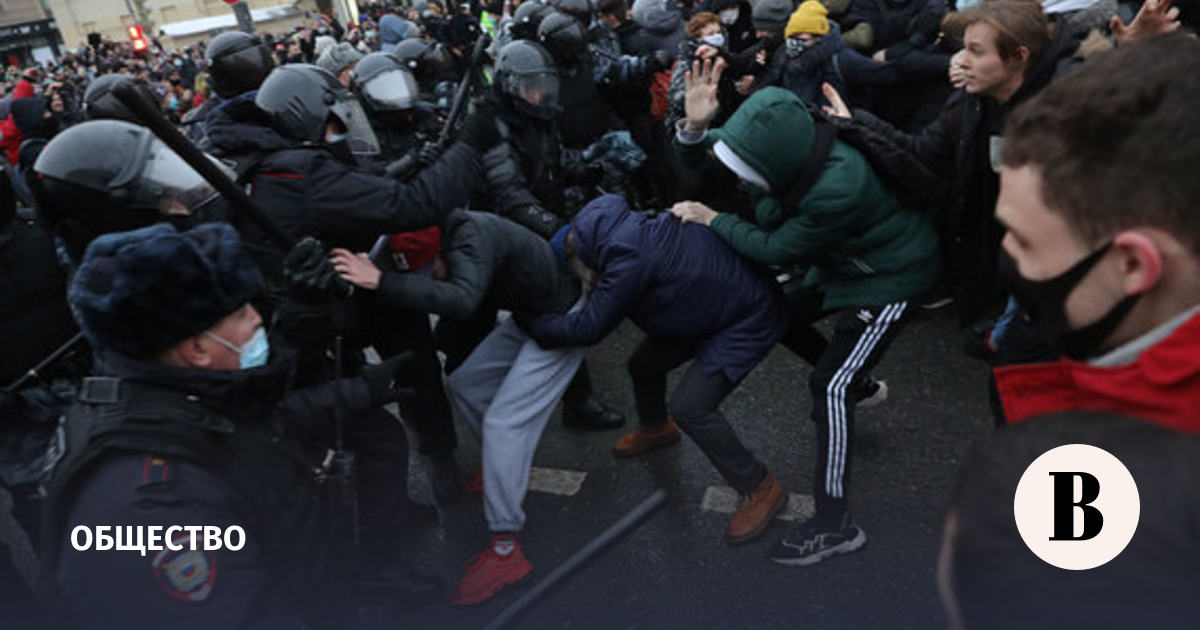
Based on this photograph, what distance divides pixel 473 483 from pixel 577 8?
379 centimetres

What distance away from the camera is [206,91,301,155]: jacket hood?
247 centimetres

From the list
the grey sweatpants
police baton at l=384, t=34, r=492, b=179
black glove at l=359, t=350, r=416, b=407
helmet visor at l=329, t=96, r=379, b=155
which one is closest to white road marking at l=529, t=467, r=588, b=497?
the grey sweatpants

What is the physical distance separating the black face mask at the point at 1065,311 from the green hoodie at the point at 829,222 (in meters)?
1.26

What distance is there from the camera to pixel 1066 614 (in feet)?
2.53

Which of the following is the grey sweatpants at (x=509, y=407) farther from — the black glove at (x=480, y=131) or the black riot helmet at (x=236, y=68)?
the black riot helmet at (x=236, y=68)

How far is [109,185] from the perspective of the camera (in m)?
2.24

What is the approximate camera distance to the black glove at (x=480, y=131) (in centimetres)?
323

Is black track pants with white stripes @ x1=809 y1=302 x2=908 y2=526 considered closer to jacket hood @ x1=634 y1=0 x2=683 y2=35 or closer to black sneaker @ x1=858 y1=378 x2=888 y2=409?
black sneaker @ x1=858 y1=378 x2=888 y2=409

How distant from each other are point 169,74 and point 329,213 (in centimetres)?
1738

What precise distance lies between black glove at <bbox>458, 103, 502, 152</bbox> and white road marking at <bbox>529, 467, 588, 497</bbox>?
1460 millimetres

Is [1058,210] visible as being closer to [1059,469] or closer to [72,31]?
[1059,469]

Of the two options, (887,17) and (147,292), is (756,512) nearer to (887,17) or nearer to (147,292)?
(147,292)

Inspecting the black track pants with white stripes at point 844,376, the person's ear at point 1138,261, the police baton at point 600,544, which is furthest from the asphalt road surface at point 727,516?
the person's ear at point 1138,261

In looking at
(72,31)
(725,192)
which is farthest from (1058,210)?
Result: (72,31)
